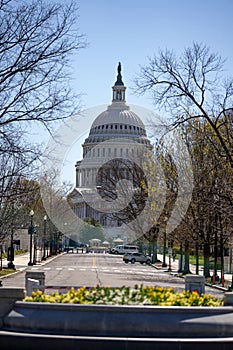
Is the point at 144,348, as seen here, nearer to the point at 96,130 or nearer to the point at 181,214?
the point at 181,214

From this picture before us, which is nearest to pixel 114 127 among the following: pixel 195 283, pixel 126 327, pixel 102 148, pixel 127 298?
pixel 102 148

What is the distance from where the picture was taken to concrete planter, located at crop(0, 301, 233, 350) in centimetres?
1246

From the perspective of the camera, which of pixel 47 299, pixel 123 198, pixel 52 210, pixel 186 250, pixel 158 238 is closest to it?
pixel 47 299

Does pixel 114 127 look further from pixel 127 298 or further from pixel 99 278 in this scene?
pixel 127 298

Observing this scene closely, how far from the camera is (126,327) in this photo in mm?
12797

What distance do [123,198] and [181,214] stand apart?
31.0 metres

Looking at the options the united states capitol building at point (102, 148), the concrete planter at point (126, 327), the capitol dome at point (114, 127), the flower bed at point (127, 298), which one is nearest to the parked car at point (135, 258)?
the united states capitol building at point (102, 148)

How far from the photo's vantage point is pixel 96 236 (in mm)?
147500

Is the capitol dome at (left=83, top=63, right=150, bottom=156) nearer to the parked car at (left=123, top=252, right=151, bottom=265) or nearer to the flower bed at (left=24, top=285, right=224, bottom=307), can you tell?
the parked car at (left=123, top=252, right=151, bottom=265)

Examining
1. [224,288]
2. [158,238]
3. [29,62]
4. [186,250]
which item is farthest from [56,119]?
[158,238]

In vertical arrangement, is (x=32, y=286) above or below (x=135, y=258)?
above

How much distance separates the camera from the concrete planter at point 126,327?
12461 millimetres

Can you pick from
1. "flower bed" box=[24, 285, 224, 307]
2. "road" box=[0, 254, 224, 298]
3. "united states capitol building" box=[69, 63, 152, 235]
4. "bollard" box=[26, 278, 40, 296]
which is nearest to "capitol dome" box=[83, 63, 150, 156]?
"united states capitol building" box=[69, 63, 152, 235]

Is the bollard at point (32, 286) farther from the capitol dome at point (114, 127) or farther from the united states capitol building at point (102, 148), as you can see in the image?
the capitol dome at point (114, 127)
